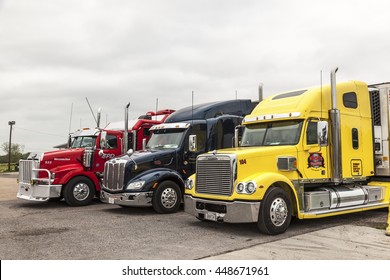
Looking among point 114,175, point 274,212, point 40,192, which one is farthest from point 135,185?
point 274,212

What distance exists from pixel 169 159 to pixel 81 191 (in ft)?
11.2

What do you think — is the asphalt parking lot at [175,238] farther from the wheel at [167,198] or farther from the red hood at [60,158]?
the red hood at [60,158]

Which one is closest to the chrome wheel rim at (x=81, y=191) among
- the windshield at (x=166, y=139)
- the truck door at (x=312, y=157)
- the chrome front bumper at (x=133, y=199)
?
the chrome front bumper at (x=133, y=199)

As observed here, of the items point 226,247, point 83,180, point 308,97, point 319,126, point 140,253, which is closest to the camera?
point 140,253

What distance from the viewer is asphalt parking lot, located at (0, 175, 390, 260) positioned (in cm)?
599

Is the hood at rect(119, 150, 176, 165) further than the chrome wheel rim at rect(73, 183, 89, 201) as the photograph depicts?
No

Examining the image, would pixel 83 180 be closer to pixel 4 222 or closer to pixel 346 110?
pixel 4 222

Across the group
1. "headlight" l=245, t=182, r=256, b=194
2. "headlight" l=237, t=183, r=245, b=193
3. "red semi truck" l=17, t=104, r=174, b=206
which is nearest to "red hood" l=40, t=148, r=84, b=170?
"red semi truck" l=17, t=104, r=174, b=206

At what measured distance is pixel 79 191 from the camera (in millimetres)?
12156

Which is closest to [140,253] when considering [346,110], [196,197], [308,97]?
[196,197]

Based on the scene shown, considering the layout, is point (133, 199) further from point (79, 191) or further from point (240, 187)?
point (240, 187)

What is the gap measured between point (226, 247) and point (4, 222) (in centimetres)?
600

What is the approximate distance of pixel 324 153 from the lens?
859 centimetres

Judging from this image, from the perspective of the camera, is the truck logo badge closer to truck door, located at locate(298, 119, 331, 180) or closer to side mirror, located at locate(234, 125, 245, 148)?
truck door, located at locate(298, 119, 331, 180)
